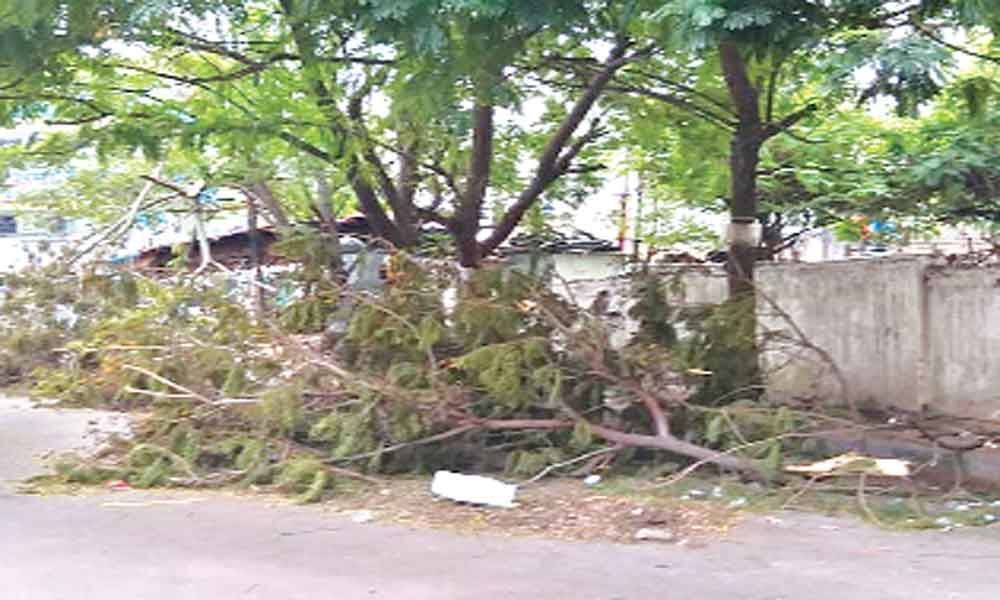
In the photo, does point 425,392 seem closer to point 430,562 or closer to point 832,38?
point 430,562

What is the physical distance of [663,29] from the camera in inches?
274

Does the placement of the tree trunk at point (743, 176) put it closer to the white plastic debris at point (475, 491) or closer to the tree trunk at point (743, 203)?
the tree trunk at point (743, 203)

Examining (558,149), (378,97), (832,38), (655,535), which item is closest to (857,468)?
(655,535)

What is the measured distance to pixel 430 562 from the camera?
6.47m

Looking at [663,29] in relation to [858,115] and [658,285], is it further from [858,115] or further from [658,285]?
[858,115]

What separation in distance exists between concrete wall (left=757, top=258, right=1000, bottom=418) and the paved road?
2.88 m

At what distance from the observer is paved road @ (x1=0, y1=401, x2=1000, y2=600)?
5852 millimetres

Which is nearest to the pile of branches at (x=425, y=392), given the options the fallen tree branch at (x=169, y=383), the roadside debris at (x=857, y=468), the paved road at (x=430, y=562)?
the fallen tree branch at (x=169, y=383)

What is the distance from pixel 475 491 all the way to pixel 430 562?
4.39ft

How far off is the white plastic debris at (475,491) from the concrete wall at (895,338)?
10.4ft

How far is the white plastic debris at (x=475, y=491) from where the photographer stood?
772 cm

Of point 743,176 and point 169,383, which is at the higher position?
point 743,176

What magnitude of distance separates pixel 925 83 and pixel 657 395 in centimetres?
374

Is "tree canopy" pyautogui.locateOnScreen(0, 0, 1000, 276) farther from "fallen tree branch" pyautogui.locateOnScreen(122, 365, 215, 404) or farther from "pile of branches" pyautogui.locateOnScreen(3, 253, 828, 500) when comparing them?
"fallen tree branch" pyautogui.locateOnScreen(122, 365, 215, 404)
